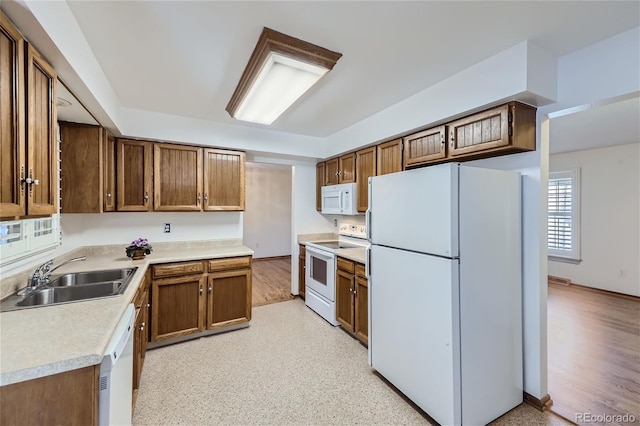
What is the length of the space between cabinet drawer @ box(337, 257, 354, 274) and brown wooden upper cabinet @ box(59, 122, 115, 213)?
2445 mm

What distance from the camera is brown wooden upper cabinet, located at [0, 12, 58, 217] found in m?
1.09

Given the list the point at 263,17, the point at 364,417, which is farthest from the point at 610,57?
the point at 364,417

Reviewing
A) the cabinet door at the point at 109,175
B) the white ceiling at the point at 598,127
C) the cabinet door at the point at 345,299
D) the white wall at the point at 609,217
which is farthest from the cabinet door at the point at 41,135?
the white wall at the point at 609,217

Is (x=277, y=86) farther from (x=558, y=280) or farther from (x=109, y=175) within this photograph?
(x=558, y=280)

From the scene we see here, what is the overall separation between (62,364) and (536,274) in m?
2.73

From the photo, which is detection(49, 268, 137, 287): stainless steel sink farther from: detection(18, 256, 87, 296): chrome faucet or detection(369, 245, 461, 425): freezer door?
detection(369, 245, 461, 425): freezer door

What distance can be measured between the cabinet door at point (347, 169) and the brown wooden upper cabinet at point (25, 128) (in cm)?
284

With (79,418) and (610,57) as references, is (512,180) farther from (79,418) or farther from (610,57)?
(79,418)

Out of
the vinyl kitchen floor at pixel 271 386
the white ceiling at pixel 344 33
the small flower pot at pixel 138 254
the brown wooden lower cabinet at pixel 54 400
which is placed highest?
the white ceiling at pixel 344 33

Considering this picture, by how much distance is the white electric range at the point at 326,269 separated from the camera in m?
3.38

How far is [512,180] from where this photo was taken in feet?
6.59

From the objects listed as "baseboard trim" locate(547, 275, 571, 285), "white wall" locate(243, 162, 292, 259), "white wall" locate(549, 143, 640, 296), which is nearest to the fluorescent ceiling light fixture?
"white wall" locate(243, 162, 292, 259)

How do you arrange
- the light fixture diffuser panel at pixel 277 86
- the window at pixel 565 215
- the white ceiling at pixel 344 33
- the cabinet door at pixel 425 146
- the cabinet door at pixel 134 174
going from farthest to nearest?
the window at pixel 565 215 → the cabinet door at pixel 134 174 → the cabinet door at pixel 425 146 → the light fixture diffuser panel at pixel 277 86 → the white ceiling at pixel 344 33

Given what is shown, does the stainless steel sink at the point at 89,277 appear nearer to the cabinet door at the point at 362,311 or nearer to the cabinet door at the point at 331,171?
the cabinet door at the point at 362,311
